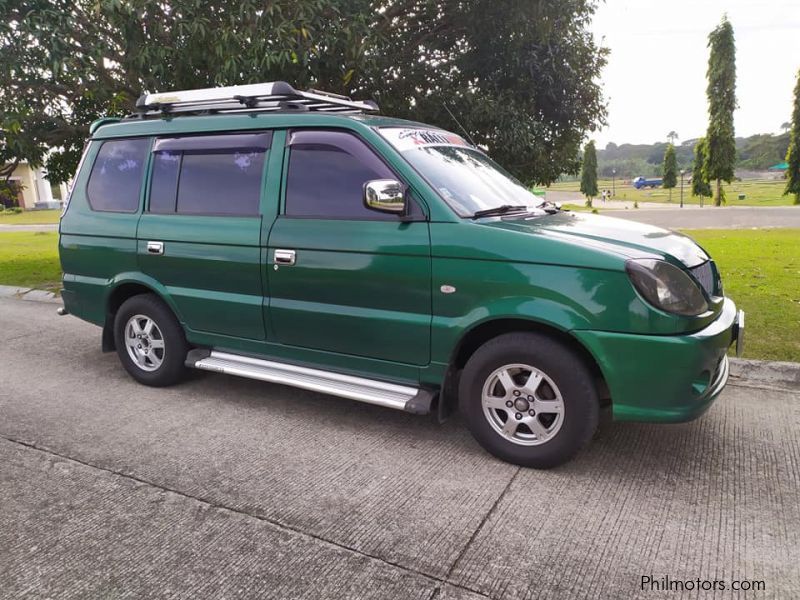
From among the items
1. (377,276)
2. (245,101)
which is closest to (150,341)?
(245,101)

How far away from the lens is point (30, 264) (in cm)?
1245

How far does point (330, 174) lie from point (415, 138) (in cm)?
63

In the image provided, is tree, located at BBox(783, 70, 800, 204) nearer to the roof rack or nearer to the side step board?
the roof rack

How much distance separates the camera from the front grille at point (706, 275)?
11.4 feet

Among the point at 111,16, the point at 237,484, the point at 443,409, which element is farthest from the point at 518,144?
the point at 237,484

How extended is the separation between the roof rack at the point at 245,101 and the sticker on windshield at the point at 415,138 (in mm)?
773

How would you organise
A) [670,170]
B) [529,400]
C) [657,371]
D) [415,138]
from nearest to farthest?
[657,371] → [529,400] → [415,138] → [670,170]

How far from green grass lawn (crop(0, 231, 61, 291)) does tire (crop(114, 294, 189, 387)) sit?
5.17 m

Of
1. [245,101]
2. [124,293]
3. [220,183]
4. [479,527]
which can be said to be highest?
[245,101]

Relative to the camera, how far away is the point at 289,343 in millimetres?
4254

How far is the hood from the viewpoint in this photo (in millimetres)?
3330

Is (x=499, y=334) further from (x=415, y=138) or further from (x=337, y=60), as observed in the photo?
(x=337, y=60)

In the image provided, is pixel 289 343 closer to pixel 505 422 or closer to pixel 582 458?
pixel 505 422

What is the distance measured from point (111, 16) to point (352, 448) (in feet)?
18.5
